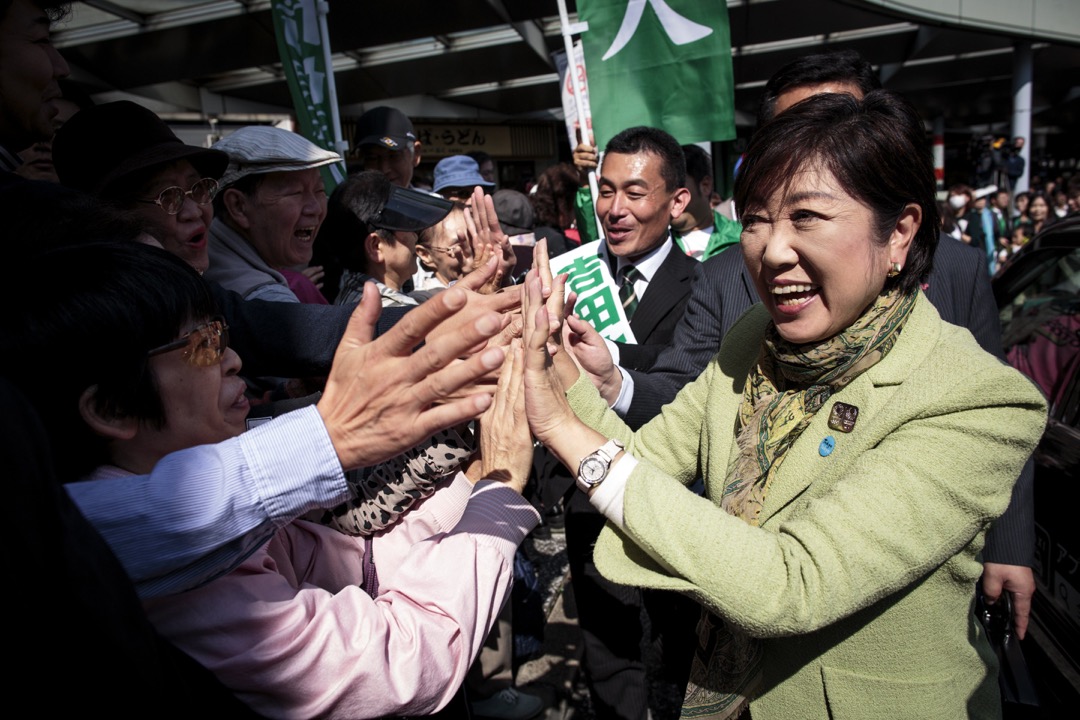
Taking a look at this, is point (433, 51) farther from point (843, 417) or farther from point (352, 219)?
point (843, 417)

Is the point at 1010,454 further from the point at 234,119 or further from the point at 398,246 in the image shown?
the point at 234,119

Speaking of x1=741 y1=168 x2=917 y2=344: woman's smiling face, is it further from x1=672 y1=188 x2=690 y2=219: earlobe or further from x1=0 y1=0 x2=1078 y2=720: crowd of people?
x1=672 y1=188 x2=690 y2=219: earlobe

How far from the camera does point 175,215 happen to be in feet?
6.68

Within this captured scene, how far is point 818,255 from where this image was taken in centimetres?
143

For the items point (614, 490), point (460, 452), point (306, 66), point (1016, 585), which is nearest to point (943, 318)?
point (1016, 585)

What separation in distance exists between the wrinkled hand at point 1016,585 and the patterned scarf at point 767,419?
976 millimetres

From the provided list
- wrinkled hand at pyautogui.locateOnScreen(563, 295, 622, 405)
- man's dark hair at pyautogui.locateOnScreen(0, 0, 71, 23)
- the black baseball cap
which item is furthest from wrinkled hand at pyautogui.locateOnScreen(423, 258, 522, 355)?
man's dark hair at pyautogui.locateOnScreen(0, 0, 71, 23)

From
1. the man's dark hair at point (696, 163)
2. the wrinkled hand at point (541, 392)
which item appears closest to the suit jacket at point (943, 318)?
the wrinkled hand at point (541, 392)

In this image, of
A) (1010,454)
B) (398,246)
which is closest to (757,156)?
(1010,454)

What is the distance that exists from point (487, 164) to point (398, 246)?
4565 millimetres

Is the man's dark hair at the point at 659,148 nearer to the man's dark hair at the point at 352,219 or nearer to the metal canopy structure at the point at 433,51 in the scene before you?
the metal canopy structure at the point at 433,51

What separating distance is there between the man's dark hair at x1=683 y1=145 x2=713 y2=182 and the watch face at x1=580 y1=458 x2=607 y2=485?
336 centimetres

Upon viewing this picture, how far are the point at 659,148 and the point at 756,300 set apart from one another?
1174mm

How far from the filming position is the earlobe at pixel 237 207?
2.68 meters
